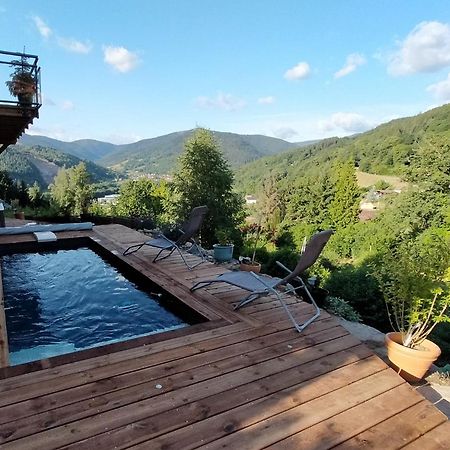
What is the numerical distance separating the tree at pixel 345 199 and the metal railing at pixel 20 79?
2770cm

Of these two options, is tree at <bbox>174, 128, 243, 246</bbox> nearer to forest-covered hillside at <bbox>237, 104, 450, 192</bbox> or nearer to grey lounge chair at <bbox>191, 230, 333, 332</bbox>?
grey lounge chair at <bbox>191, 230, 333, 332</bbox>

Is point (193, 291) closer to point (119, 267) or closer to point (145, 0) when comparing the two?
point (119, 267)

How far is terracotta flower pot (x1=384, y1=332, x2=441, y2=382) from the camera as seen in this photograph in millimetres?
2725

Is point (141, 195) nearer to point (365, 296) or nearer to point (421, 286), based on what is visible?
point (365, 296)

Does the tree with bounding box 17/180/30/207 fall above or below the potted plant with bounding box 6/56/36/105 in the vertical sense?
below

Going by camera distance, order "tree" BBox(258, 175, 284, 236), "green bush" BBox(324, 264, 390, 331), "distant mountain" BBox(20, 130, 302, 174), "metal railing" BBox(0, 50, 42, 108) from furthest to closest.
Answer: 1. "distant mountain" BBox(20, 130, 302, 174)
2. "tree" BBox(258, 175, 284, 236)
3. "green bush" BBox(324, 264, 390, 331)
4. "metal railing" BBox(0, 50, 42, 108)

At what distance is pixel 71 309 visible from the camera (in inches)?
151

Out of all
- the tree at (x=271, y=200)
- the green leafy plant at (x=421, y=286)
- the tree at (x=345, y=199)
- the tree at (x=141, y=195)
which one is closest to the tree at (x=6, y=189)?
the tree at (x=141, y=195)

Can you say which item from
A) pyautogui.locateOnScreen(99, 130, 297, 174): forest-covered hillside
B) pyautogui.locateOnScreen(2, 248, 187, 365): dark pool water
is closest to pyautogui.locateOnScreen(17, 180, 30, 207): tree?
pyautogui.locateOnScreen(2, 248, 187, 365): dark pool water

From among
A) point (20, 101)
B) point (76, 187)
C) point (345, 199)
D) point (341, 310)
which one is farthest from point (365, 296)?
point (76, 187)

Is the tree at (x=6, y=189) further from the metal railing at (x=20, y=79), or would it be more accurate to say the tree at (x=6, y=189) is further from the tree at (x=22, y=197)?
the metal railing at (x=20, y=79)

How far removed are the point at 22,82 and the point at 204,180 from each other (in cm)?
661

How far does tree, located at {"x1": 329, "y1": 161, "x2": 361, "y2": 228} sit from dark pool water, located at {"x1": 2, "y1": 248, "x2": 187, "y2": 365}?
2772 cm

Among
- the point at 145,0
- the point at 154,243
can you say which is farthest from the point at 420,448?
the point at 145,0
